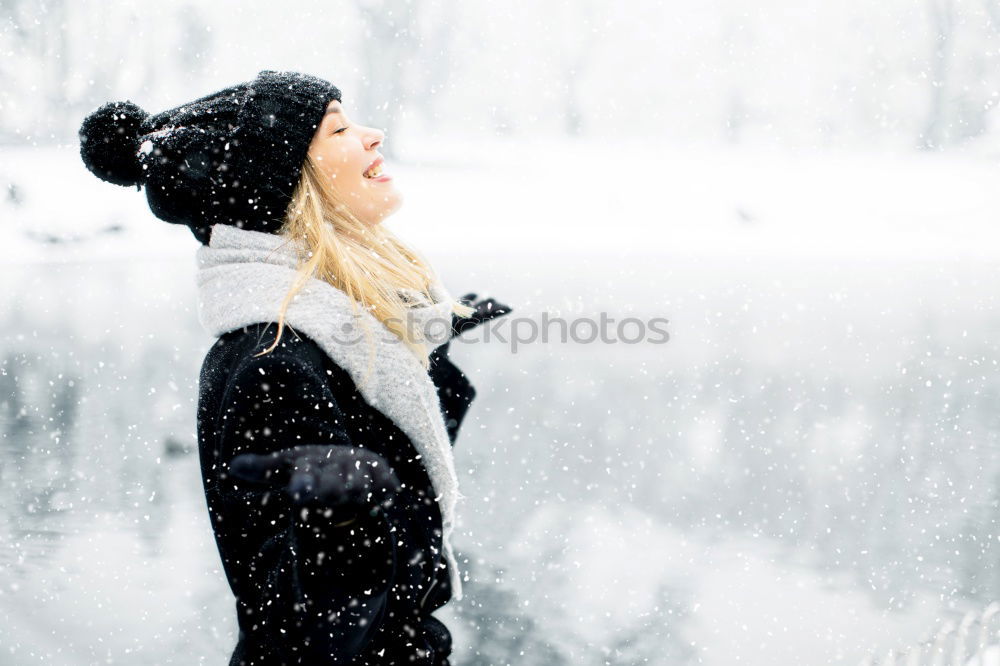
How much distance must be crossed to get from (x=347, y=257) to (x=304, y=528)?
53 centimetres

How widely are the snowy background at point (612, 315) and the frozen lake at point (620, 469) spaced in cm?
3

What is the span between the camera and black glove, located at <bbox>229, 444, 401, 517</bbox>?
1.17 meters

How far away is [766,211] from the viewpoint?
2022 cm

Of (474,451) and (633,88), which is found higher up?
(633,88)

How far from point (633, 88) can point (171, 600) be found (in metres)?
26.6

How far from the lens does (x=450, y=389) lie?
1876 mm

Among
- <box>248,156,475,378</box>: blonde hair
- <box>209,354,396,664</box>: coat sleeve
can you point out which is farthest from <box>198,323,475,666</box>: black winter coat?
<box>248,156,475,378</box>: blonde hair

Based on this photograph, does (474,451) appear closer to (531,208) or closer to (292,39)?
(531,208)

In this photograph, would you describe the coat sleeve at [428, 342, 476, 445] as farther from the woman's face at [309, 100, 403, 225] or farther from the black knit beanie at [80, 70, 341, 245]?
the black knit beanie at [80, 70, 341, 245]

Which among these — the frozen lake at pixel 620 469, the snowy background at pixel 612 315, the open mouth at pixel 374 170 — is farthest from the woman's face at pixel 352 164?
the snowy background at pixel 612 315

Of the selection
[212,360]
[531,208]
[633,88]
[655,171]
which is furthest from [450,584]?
[633,88]

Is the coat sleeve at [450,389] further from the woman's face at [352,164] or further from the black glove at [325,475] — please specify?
the black glove at [325,475]

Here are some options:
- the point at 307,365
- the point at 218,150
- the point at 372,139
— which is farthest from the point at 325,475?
the point at 372,139

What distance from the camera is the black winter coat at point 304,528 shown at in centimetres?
130
